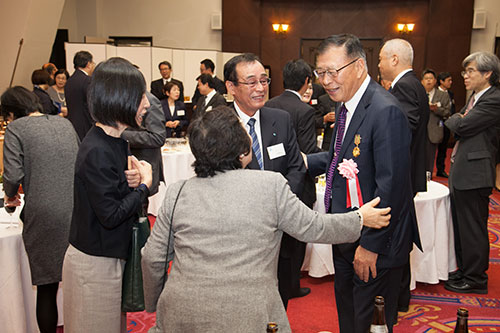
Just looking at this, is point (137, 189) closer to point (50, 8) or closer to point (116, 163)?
point (116, 163)

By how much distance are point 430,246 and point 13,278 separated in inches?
114

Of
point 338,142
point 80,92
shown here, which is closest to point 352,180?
point 338,142

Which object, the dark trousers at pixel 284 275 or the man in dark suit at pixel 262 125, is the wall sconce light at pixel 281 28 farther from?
the dark trousers at pixel 284 275

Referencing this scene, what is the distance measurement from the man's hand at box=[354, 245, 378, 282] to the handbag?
945mm

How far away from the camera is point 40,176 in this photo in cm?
247

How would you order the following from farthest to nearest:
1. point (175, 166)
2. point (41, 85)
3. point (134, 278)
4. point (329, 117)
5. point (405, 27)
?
point (405, 27) → point (41, 85) → point (175, 166) → point (329, 117) → point (134, 278)

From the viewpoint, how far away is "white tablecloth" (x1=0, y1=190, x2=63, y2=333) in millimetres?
Answer: 2609

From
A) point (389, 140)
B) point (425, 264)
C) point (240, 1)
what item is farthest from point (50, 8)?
point (389, 140)

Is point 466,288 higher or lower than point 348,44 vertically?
lower

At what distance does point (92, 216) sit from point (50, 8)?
881 cm

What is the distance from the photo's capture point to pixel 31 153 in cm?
245

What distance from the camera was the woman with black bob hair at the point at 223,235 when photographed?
1544 mm

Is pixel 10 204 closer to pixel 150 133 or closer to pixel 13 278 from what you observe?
pixel 13 278

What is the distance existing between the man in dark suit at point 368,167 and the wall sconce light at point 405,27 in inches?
417
